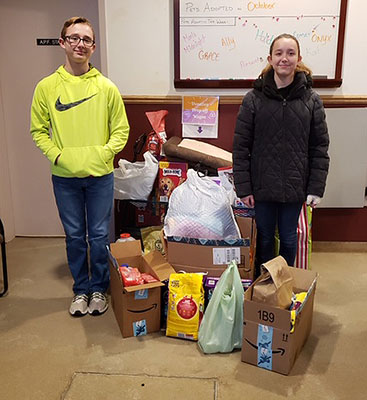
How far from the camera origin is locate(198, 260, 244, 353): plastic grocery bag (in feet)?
7.02

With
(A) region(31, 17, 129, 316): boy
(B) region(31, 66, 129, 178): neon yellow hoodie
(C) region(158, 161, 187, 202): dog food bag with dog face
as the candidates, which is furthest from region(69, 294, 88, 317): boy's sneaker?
(C) region(158, 161, 187, 202): dog food bag with dog face

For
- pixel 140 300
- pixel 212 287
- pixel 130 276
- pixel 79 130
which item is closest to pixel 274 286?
pixel 212 287

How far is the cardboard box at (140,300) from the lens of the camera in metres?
2.28

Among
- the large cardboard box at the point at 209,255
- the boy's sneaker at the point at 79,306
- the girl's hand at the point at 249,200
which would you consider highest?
the girl's hand at the point at 249,200

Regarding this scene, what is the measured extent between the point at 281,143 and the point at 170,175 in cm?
93

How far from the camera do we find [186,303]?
2.26 m

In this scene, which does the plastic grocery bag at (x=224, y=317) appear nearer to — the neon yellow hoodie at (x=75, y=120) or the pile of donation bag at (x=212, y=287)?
the pile of donation bag at (x=212, y=287)

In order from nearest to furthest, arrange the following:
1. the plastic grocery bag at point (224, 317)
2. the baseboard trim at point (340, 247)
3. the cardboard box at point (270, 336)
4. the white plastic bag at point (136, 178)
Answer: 1. the cardboard box at point (270, 336)
2. the plastic grocery bag at point (224, 317)
3. the white plastic bag at point (136, 178)
4. the baseboard trim at point (340, 247)

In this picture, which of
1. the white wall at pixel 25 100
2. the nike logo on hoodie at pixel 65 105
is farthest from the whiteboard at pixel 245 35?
the nike logo on hoodie at pixel 65 105

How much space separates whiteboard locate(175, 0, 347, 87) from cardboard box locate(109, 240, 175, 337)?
1.32 m

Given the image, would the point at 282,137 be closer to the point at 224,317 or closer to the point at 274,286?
the point at 274,286

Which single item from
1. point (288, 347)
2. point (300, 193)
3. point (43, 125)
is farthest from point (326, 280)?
point (43, 125)

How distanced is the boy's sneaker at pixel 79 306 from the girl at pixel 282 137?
3.39 ft

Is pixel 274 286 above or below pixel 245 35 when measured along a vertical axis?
below
